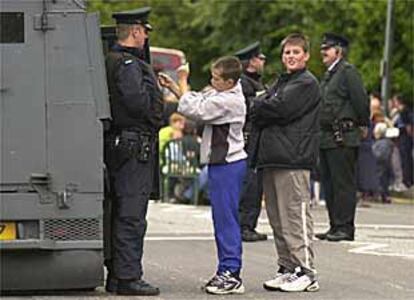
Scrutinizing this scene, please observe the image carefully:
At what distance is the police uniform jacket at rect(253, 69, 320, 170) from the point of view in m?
10.2

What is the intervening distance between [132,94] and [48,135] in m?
0.75

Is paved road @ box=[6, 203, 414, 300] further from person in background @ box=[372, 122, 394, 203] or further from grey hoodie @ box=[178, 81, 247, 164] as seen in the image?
person in background @ box=[372, 122, 394, 203]

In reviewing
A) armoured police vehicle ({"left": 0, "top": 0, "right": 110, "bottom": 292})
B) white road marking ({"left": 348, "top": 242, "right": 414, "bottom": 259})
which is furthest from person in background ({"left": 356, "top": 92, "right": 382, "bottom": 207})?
armoured police vehicle ({"left": 0, "top": 0, "right": 110, "bottom": 292})

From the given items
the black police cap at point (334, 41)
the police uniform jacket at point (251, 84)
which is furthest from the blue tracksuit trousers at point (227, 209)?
the black police cap at point (334, 41)

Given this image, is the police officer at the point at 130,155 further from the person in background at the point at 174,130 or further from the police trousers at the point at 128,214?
the person in background at the point at 174,130

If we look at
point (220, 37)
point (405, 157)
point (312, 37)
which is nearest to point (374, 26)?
point (312, 37)

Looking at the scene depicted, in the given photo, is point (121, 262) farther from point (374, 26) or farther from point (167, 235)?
point (374, 26)

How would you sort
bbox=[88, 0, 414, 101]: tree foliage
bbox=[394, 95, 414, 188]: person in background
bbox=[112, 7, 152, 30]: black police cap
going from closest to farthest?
bbox=[112, 7, 152, 30]: black police cap, bbox=[394, 95, 414, 188]: person in background, bbox=[88, 0, 414, 101]: tree foliage

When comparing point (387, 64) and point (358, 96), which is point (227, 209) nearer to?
point (358, 96)

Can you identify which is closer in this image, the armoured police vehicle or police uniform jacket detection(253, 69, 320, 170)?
the armoured police vehicle

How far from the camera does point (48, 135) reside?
923 cm

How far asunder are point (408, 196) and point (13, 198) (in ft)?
55.1

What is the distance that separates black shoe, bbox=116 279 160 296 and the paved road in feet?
0.31

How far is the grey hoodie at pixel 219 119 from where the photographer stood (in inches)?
388
